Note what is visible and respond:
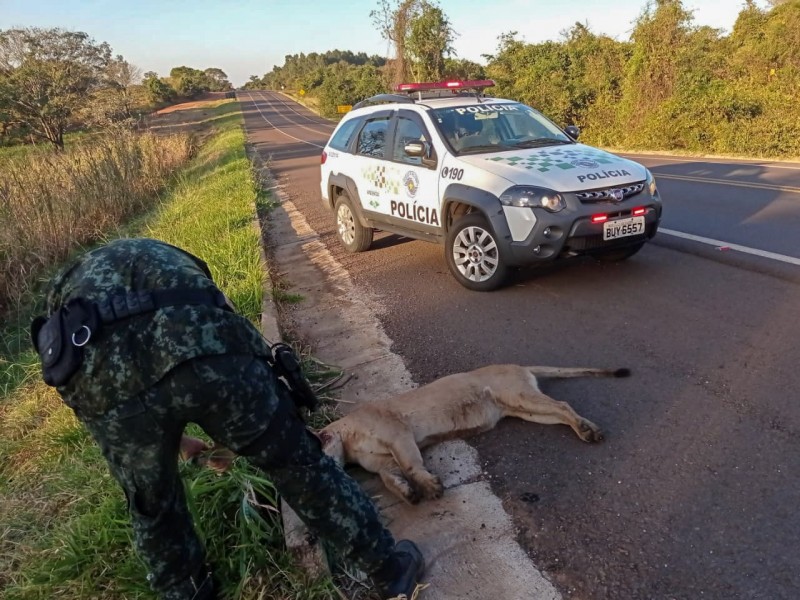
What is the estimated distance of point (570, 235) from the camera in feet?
17.0

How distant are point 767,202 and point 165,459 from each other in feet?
29.6

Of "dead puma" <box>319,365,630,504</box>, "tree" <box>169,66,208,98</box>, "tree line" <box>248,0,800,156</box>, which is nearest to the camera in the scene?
"dead puma" <box>319,365,630,504</box>

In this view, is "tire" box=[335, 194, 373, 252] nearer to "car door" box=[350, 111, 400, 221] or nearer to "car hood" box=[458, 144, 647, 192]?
"car door" box=[350, 111, 400, 221]

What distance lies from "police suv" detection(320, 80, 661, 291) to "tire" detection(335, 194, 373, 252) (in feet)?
0.05

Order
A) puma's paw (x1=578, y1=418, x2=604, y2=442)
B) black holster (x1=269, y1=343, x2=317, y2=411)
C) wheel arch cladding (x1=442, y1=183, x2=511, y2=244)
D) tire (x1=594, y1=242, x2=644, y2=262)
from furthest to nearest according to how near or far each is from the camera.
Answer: tire (x1=594, y1=242, x2=644, y2=262), wheel arch cladding (x1=442, y1=183, x2=511, y2=244), puma's paw (x1=578, y1=418, x2=604, y2=442), black holster (x1=269, y1=343, x2=317, y2=411)

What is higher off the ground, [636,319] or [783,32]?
[783,32]

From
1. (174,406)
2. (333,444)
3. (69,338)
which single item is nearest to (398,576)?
(333,444)

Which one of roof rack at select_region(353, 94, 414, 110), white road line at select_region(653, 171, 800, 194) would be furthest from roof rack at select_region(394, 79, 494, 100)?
white road line at select_region(653, 171, 800, 194)

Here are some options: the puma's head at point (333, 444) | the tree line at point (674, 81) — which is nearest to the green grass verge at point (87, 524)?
the puma's head at point (333, 444)

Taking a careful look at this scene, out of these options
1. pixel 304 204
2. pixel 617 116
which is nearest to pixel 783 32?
pixel 617 116

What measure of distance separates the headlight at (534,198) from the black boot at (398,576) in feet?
11.4

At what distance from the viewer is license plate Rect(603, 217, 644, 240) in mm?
5285

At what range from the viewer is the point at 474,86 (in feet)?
24.0

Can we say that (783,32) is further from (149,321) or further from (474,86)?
(149,321)
